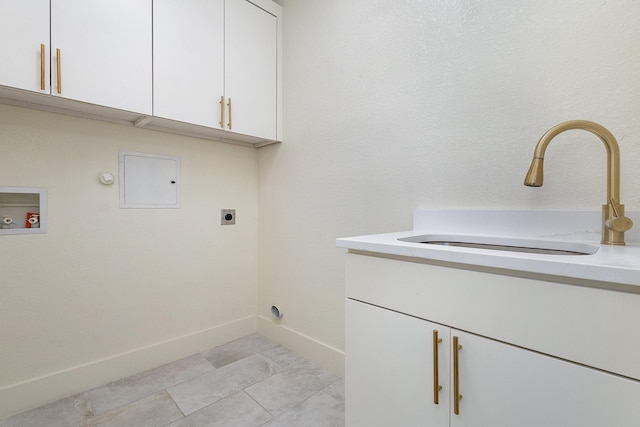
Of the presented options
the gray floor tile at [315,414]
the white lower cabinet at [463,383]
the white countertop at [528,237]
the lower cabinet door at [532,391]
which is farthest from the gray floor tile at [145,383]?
the lower cabinet door at [532,391]

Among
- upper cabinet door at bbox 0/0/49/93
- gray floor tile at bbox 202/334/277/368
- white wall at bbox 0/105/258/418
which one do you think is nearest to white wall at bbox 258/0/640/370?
gray floor tile at bbox 202/334/277/368

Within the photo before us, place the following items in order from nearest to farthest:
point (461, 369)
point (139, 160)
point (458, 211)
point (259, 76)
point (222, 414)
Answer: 1. point (461, 369)
2. point (458, 211)
3. point (222, 414)
4. point (139, 160)
5. point (259, 76)

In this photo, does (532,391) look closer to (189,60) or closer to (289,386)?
(289,386)

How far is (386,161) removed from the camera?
1469 millimetres

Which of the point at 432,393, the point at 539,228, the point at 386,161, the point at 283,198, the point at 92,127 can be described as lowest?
the point at 432,393

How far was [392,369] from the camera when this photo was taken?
0.87 meters

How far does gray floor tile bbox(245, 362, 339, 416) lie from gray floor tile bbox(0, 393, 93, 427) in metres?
0.74

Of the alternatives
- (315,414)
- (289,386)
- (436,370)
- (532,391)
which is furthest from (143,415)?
(532,391)

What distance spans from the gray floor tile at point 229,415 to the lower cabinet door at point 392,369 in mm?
539

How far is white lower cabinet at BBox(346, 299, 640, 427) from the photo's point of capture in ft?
1.87

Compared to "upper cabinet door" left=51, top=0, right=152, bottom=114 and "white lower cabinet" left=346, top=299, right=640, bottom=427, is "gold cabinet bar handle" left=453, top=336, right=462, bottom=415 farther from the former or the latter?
"upper cabinet door" left=51, top=0, right=152, bottom=114

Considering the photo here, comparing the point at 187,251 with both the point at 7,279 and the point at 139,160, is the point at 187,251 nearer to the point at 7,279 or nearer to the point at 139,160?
the point at 139,160

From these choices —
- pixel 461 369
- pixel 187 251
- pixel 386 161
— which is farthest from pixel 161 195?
pixel 461 369

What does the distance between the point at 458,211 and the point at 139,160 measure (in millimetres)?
1731
